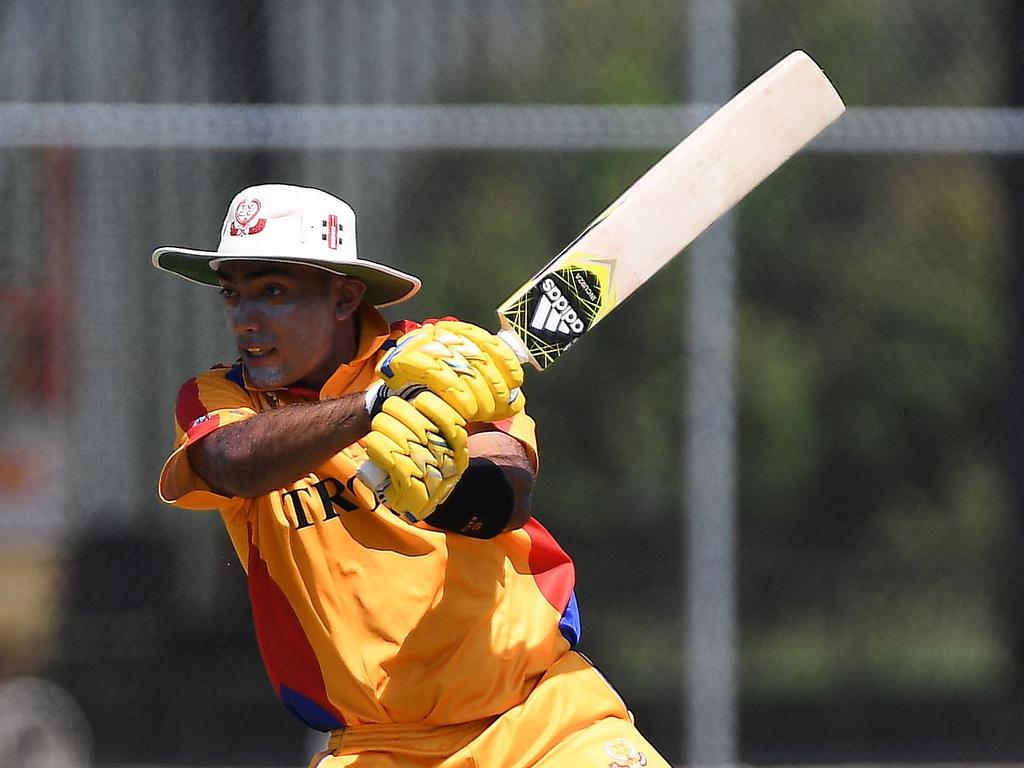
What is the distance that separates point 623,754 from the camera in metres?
2.77

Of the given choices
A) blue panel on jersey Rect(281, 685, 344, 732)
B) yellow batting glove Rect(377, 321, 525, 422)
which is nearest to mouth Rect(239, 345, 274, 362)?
yellow batting glove Rect(377, 321, 525, 422)

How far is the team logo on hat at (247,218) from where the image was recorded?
271cm

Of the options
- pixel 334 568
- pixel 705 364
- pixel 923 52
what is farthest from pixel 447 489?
pixel 923 52

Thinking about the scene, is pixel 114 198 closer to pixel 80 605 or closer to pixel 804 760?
pixel 80 605

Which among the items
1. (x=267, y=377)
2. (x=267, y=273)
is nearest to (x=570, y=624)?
(x=267, y=377)

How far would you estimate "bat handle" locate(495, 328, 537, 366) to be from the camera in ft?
8.80

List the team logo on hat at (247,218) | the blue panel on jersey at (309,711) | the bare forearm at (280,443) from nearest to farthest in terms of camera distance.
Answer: the bare forearm at (280,443)
the team logo on hat at (247,218)
the blue panel on jersey at (309,711)

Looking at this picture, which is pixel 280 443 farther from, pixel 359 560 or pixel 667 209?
pixel 667 209

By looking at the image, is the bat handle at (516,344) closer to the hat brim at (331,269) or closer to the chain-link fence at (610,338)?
the hat brim at (331,269)

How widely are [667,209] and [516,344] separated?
0.38 metres

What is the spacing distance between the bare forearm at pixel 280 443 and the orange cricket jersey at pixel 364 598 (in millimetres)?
145

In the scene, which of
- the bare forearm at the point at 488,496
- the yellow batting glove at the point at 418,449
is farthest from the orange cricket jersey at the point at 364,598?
the yellow batting glove at the point at 418,449

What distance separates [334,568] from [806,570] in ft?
10.6

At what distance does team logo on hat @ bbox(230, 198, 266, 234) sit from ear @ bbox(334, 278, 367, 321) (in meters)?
0.19
